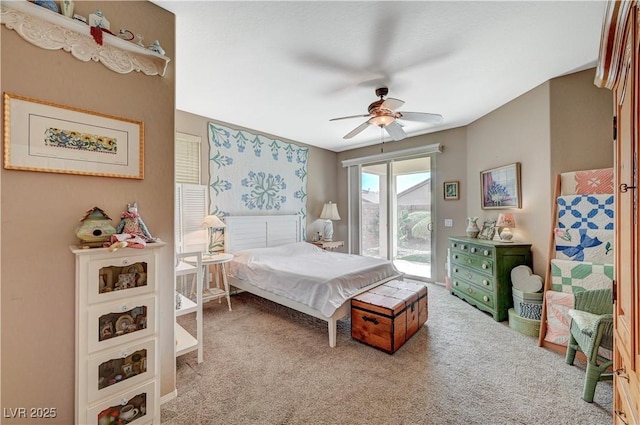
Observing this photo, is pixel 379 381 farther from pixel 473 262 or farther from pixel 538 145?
pixel 538 145

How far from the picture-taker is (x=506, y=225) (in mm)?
3119

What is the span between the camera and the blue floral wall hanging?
12.5 feet

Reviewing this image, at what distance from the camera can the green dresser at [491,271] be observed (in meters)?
2.92

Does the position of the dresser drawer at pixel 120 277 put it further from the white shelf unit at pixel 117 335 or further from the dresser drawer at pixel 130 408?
the dresser drawer at pixel 130 408

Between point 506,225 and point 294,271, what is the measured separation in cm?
265

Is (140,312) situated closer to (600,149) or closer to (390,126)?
(390,126)

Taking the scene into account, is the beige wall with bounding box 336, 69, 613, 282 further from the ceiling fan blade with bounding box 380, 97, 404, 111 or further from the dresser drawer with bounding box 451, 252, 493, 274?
the ceiling fan blade with bounding box 380, 97, 404, 111

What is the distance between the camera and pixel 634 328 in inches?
34.6

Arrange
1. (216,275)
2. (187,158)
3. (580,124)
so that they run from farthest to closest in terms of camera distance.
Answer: (216,275)
(187,158)
(580,124)

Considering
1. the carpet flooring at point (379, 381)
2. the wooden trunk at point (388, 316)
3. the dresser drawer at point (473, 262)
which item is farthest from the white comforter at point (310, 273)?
the dresser drawer at point (473, 262)

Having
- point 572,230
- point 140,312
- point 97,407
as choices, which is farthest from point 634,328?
point 97,407

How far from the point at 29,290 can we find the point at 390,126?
3.04 meters

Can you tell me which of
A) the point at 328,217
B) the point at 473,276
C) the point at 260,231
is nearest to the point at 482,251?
the point at 473,276

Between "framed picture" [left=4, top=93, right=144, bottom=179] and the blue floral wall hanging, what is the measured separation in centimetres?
222
